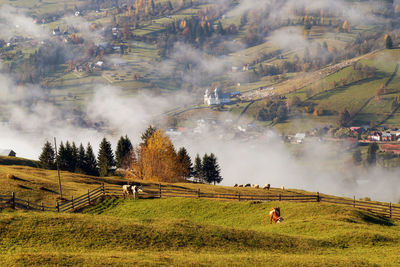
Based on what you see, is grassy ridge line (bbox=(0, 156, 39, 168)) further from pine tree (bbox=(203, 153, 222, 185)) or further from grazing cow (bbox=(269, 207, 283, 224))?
grazing cow (bbox=(269, 207, 283, 224))

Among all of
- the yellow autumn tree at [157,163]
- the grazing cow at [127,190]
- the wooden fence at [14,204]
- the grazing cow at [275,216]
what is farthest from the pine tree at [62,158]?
the grazing cow at [275,216]

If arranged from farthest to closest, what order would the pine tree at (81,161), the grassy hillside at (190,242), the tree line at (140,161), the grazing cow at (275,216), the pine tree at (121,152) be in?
1. the pine tree at (121,152)
2. the pine tree at (81,161)
3. the tree line at (140,161)
4. the grazing cow at (275,216)
5. the grassy hillside at (190,242)

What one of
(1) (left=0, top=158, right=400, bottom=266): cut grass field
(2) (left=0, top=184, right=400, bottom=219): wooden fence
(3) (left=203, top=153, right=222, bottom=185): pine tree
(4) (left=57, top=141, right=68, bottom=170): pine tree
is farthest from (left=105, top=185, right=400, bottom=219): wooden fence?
(3) (left=203, top=153, right=222, bottom=185): pine tree

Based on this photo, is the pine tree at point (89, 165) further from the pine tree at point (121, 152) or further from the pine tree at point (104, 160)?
the pine tree at point (121, 152)

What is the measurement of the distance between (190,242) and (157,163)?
7874 cm

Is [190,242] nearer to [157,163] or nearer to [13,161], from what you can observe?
[157,163]

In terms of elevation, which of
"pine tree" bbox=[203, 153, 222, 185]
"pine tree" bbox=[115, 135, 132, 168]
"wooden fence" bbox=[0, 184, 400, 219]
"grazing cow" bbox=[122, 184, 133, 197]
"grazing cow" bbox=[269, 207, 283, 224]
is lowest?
"grazing cow" bbox=[269, 207, 283, 224]

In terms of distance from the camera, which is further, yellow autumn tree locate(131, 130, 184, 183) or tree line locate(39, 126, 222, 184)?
tree line locate(39, 126, 222, 184)

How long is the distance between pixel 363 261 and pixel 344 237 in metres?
8.23

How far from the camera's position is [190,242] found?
41.3 meters

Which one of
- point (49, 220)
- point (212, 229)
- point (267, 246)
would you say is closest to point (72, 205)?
point (49, 220)

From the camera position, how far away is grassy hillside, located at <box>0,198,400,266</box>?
1377 inches

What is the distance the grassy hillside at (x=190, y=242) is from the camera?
34969mm

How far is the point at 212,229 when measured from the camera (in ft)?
148
